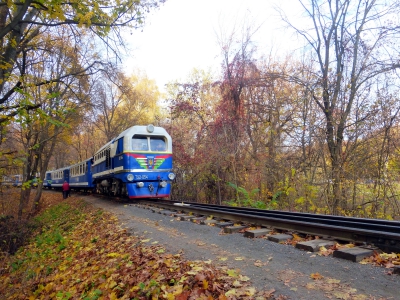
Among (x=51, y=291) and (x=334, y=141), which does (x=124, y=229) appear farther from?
(x=334, y=141)

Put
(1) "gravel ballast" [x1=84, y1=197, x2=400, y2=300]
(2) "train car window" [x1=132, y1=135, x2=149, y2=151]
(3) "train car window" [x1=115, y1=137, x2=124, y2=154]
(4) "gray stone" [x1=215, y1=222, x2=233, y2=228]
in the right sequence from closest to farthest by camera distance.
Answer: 1. (1) "gravel ballast" [x1=84, y1=197, x2=400, y2=300]
2. (4) "gray stone" [x1=215, y1=222, x2=233, y2=228]
3. (2) "train car window" [x1=132, y1=135, x2=149, y2=151]
4. (3) "train car window" [x1=115, y1=137, x2=124, y2=154]

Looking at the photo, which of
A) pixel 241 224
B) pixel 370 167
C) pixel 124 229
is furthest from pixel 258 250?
pixel 370 167

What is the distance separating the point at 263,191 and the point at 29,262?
9702 millimetres

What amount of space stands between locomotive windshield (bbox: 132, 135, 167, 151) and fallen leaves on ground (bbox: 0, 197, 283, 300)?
4.67m

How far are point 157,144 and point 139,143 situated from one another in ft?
2.94

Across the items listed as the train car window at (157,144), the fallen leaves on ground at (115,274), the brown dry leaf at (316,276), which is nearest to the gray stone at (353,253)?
the brown dry leaf at (316,276)

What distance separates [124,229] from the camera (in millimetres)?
6906

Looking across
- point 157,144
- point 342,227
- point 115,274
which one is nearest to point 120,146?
point 157,144

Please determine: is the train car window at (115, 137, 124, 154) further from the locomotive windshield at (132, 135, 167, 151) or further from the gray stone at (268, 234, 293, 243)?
the gray stone at (268, 234, 293, 243)

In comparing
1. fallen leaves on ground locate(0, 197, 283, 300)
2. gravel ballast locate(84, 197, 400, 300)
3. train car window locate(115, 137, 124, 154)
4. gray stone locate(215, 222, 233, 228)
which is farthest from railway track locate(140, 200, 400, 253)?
train car window locate(115, 137, 124, 154)

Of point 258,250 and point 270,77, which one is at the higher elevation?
point 270,77

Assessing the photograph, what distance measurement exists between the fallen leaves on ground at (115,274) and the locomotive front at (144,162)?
372cm

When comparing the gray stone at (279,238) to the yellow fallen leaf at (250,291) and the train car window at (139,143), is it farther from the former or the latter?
the train car window at (139,143)

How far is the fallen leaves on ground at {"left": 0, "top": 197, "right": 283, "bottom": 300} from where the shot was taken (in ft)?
10.6
